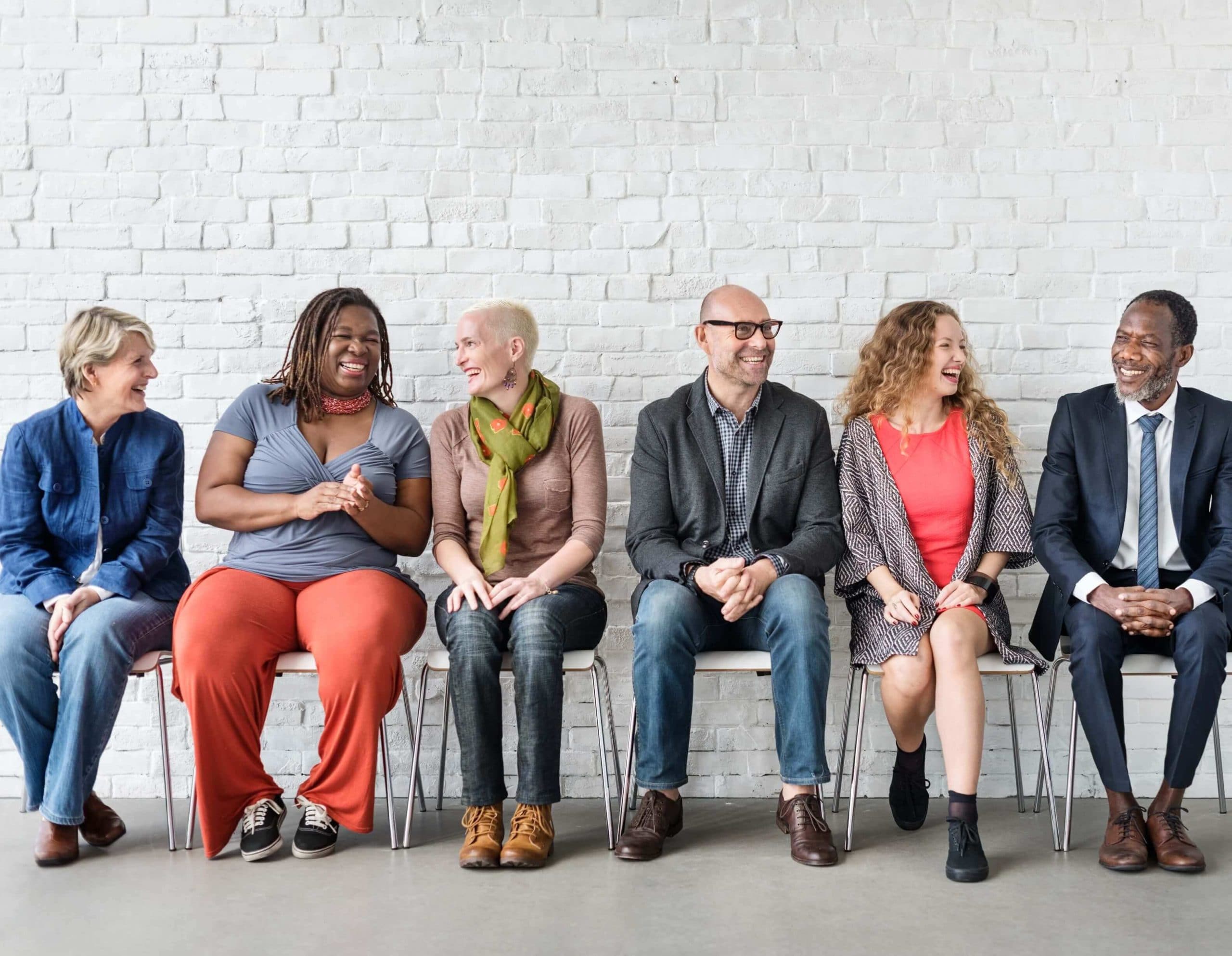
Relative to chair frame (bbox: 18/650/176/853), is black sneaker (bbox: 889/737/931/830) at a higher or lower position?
lower

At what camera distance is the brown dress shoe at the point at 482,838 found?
259 centimetres

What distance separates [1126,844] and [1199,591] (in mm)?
650

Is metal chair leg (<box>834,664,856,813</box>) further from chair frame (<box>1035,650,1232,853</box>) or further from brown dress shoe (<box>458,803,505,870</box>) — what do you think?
brown dress shoe (<box>458,803,505,870</box>)

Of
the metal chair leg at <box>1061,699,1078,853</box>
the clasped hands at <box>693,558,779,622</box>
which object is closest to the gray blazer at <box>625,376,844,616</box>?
the clasped hands at <box>693,558,779,622</box>

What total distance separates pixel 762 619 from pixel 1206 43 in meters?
2.31

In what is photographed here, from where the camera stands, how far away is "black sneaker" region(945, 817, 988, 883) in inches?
98.2

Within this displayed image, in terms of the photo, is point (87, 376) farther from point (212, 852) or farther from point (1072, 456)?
point (1072, 456)

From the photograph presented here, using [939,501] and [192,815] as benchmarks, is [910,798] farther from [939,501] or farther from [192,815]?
[192,815]

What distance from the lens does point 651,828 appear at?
107 inches

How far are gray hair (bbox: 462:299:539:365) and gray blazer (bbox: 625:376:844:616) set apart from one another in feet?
1.27

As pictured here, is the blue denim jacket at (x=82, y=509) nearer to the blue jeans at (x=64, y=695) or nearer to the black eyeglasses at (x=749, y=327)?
the blue jeans at (x=64, y=695)

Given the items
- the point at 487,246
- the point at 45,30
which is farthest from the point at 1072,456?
the point at 45,30

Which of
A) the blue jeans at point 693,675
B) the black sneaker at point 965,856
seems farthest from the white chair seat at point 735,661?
the black sneaker at point 965,856

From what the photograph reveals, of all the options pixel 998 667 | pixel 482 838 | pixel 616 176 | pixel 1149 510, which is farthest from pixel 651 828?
pixel 616 176
